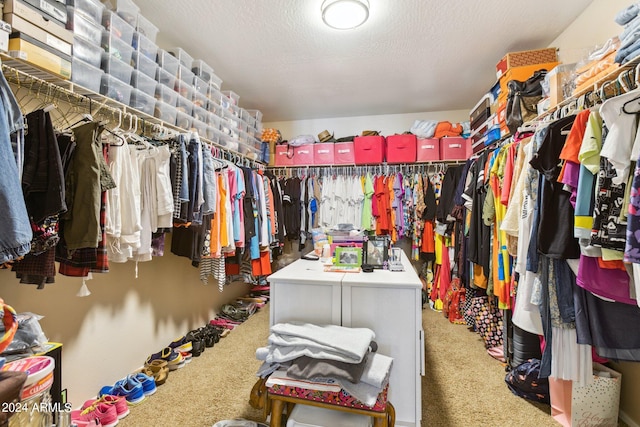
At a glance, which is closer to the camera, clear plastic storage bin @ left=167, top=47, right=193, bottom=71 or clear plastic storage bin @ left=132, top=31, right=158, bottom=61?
clear plastic storage bin @ left=132, top=31, right=158, bottom=61

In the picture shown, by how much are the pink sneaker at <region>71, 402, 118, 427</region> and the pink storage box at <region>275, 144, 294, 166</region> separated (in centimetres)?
300

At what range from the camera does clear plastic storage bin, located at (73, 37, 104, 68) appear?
59.0 inches

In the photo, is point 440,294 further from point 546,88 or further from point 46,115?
point 46,115

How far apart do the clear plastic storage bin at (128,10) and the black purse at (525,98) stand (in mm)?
2603

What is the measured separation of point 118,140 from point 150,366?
1564mm

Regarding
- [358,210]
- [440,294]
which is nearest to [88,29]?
[358,210]

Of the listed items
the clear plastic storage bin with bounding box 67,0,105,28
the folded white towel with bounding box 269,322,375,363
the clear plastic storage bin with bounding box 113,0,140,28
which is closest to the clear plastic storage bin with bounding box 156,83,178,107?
the clear plastic storage bin with bounding box 113,0,140,28

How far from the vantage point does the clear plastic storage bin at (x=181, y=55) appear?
2262mm

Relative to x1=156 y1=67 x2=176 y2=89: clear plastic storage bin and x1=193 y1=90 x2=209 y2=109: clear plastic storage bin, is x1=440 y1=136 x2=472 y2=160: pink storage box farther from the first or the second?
x1=156 y1=67 x2=176 y2=89: clear plastic storage bin

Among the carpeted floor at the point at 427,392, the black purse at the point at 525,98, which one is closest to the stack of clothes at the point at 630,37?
the black purse at the point at 525,98

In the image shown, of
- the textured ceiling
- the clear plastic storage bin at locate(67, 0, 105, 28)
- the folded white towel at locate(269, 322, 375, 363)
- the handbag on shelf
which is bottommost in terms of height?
the handbag on shelf

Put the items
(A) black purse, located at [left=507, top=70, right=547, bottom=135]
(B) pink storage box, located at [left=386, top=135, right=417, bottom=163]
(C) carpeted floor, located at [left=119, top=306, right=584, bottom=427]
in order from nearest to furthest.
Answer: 1. (C) carpeted floor, located at [left=119, top=306, right=584, bottom=427]
2. (A) black purse, located at [left=507, top=70, right=547, bottom=135]
3. (B) pink storage box, located at [left=386, top=135, right=417, bottom=163]

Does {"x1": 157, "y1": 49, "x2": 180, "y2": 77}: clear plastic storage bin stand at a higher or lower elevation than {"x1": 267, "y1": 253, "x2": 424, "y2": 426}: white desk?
higher

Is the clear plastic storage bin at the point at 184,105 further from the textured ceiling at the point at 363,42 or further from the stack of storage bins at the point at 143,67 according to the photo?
the textured ceiling at the point at 363,42
